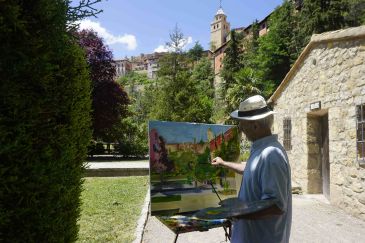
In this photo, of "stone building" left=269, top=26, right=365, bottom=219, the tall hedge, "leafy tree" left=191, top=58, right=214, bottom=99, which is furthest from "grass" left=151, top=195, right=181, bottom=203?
"leafy tree" left=191, top=58, right=214, bottom=99

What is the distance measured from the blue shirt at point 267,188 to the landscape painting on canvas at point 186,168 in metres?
1.18

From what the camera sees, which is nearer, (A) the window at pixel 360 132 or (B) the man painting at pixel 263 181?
(B) the man painting at pixel 263 181

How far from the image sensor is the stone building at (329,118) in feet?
28.8

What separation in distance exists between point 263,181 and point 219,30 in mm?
123515

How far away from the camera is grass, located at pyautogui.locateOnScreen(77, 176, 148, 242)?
6.70 metres

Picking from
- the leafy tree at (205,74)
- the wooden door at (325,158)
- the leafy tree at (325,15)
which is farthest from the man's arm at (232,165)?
the leafy tree at (205,74)

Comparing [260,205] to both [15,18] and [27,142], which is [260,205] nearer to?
[27,142]

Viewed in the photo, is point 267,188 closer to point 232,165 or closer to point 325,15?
point 232,165

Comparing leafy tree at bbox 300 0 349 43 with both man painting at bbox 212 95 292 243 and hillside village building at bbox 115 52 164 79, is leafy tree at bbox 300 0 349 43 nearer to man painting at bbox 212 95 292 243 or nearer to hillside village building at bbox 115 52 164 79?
man painting at bbox 212 95 292 243

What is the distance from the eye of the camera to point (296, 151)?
12539 millimetres

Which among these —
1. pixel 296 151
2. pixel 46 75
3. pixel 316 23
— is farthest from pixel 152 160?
pixel 316 23

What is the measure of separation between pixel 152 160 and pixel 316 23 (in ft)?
122

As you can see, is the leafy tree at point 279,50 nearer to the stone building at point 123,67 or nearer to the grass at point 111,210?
the grass at point 111,210

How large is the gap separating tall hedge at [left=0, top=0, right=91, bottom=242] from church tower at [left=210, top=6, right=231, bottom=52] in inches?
4697
